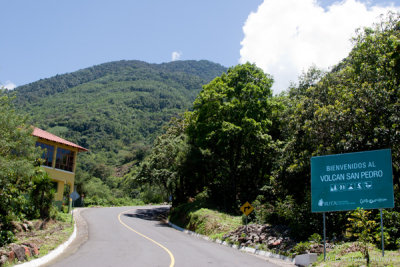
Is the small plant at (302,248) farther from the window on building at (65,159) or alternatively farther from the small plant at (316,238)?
the window on building at (65,159)

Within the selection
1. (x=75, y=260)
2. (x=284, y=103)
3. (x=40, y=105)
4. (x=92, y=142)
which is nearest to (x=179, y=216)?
(x=284, y=103)

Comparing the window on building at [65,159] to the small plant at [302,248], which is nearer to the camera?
the small plant at [302,248]

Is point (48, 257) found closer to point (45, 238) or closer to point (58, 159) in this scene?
point (45, 238)

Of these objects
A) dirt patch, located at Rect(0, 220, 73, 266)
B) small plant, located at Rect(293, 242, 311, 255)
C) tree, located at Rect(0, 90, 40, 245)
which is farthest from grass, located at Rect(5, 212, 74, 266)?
small plant, located at Rect(293, 242, 311, 255)

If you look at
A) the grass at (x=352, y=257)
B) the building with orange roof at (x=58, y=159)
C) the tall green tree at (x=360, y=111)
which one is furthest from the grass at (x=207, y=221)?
the building with orange roof at (x=58, y=159)

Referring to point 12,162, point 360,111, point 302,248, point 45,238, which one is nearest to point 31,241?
point 45,238

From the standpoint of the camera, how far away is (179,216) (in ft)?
112

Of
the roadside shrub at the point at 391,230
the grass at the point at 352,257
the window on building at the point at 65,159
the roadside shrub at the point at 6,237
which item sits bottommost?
the roadside shrub at the point at 6,237

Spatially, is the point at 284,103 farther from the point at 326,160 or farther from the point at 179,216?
the point at 326,160

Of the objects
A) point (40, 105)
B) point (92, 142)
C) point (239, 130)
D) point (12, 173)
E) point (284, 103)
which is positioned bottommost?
point (12, 173)

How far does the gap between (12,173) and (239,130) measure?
1745cm

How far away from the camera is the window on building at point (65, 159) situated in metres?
39.8

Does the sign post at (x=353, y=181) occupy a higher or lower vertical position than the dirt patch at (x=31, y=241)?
higher

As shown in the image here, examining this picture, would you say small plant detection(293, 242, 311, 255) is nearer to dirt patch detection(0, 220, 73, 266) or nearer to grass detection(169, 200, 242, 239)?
grass detection(169, 200, 242, 239)
